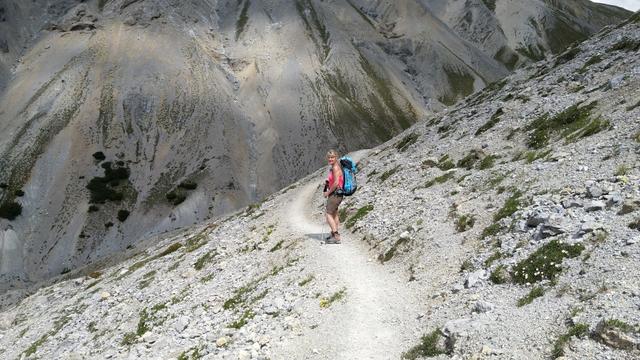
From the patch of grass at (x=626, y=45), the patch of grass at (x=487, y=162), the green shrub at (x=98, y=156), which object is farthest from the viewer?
the green shrub at (x=98, y=156)

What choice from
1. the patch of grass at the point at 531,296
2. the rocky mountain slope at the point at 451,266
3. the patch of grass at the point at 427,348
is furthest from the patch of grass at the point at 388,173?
the patch of grass at the point at 427,348

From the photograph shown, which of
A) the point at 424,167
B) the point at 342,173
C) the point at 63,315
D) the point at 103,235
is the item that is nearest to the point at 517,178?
the point at 342,173

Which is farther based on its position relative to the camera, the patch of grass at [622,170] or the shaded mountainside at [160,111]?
the shaded mountainside at [160,111]

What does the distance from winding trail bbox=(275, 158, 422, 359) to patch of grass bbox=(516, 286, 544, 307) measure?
268 centimetres

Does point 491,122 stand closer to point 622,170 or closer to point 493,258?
point 622,170

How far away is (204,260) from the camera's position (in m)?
28.7

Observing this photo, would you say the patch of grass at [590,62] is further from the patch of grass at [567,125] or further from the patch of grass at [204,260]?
the patch of grass at [204,260]

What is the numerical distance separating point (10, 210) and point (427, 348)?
9628 cm

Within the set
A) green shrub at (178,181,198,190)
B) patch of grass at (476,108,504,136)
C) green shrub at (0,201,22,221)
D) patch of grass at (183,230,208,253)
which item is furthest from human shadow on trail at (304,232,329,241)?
green shrub at (0,201,22,221)

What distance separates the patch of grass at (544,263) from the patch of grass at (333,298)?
5276 millimetres

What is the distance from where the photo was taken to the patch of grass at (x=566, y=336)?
973 centimetres

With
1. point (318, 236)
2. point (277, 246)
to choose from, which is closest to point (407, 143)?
point (318, 236)

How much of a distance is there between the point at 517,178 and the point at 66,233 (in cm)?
8705

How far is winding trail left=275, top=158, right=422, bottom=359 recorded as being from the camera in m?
12.7
